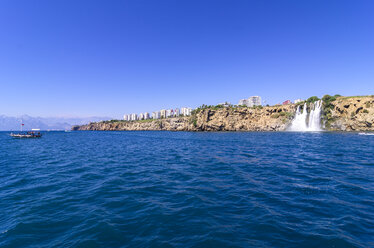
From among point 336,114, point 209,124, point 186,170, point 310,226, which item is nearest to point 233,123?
point 209,124

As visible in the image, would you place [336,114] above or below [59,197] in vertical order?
above

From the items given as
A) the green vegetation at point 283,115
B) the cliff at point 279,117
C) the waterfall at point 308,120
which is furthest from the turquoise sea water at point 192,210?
the green vegetation at point 283,115

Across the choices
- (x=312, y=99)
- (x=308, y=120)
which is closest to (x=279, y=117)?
(x=308, y=120)

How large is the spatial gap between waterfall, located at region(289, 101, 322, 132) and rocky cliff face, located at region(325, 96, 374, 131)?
527cm

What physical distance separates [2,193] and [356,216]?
20.4 metres

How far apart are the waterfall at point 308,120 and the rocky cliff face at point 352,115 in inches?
208

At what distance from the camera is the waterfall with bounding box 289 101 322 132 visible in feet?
346

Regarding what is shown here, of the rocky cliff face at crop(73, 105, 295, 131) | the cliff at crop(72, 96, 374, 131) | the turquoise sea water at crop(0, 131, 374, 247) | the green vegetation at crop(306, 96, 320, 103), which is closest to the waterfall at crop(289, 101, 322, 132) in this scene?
the cliff at crop(72, 96, 374, 131)

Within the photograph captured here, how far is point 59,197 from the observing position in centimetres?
1061

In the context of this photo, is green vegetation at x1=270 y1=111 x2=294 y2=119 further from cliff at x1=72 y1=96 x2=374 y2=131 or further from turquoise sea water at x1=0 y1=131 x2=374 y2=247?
turquoise sea water at x1=0 y1=131 x2=374 y2=247

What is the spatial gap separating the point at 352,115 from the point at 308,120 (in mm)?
22708

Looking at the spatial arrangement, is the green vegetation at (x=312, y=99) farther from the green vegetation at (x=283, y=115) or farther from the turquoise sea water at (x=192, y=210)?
the turquoise sea water at (x=192, y=210)

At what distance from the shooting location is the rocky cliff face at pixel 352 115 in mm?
84475

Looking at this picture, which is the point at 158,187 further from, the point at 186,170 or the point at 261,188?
the point at 261,188
